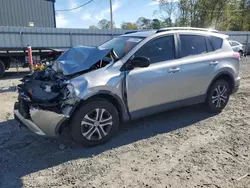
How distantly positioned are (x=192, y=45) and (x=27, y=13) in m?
18.0

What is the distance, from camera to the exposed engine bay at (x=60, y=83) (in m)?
3.35

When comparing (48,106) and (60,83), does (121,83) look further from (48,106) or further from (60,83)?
(48,106)

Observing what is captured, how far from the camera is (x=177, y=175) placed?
9.78ft

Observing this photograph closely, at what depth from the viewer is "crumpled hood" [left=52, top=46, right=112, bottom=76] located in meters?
3.68

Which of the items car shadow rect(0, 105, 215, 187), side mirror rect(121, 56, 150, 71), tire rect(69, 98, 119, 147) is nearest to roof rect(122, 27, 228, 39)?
side mirror rect(121, 56, 150, 71)

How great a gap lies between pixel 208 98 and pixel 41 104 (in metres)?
3.33

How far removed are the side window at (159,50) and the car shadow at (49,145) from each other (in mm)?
1266

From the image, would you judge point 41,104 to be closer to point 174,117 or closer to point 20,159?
point 20,159

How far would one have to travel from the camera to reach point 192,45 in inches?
184

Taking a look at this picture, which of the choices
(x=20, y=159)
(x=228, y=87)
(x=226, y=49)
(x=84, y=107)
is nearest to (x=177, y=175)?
(x=84, y=107)

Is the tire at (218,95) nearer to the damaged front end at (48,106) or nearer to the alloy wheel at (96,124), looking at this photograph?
the alloy wheel at (96,124)

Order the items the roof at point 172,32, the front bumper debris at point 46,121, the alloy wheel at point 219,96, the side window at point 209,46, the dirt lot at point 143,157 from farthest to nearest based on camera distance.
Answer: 1. the alloy wheel at point 219,96
2. the side window at point 209,46
3. the roof at point 172,32
4. the front bumper debris at point 46,121
5. the dirt lot at point 143,157

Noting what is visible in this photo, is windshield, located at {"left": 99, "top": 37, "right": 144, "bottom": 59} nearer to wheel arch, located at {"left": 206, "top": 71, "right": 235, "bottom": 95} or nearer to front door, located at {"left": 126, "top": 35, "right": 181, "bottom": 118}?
front door, located at {"left": 126, "top": 35, "right": 181, "bottom": 118}

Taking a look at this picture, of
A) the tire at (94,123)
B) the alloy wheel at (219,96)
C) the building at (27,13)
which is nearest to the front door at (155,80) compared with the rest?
the tire at (94,123)
